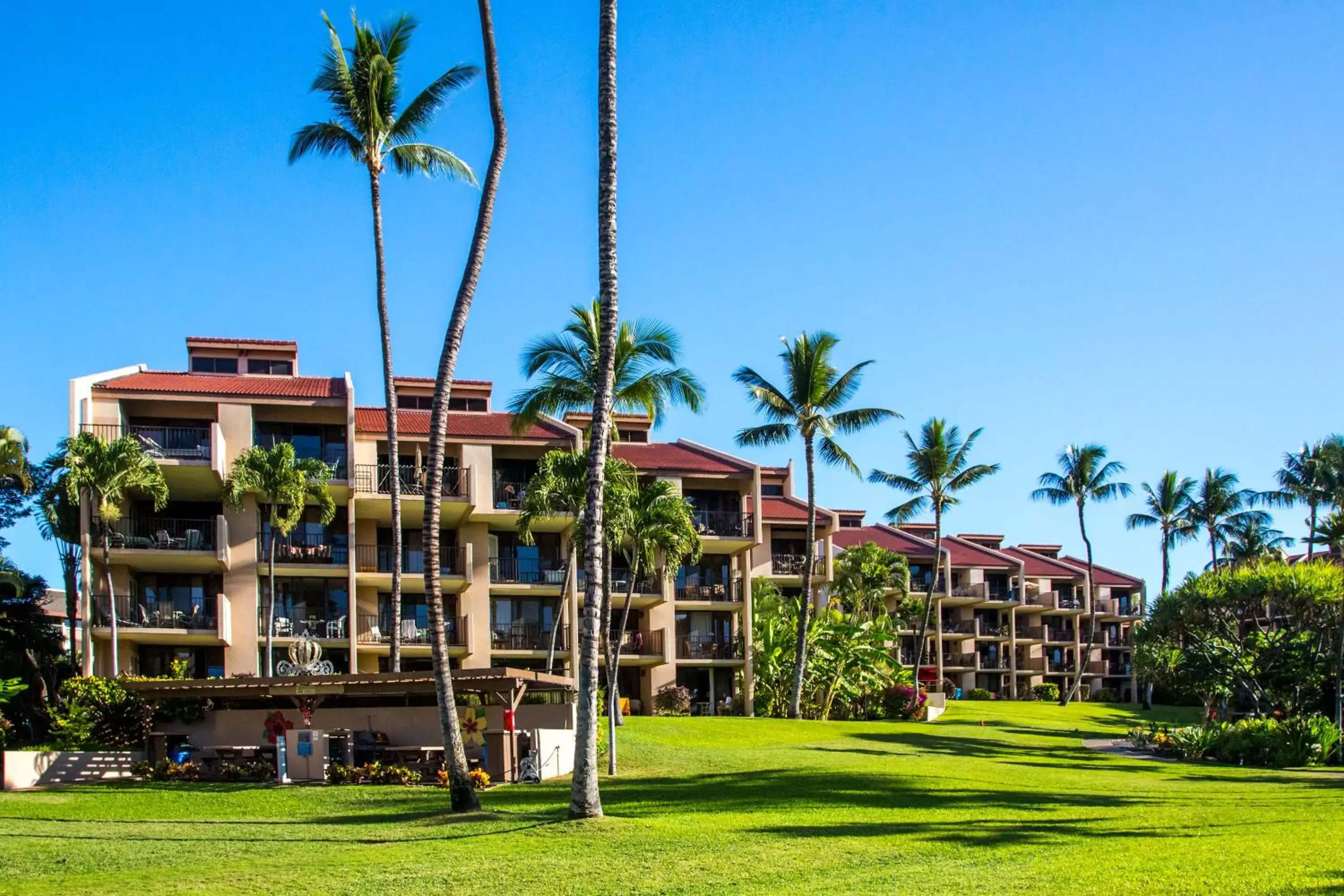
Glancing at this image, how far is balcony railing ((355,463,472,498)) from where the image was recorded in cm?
4653

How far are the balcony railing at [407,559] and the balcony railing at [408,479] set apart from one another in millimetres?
2291

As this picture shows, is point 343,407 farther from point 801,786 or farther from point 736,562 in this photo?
point 801,786

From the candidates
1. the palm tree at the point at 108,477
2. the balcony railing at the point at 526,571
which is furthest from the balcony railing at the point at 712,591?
the palm tree at the point at 108,477

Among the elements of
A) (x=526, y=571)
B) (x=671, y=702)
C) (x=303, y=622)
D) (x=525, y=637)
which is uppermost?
(x=526, y=571)

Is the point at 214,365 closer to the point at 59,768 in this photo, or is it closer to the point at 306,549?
the point at 306,549

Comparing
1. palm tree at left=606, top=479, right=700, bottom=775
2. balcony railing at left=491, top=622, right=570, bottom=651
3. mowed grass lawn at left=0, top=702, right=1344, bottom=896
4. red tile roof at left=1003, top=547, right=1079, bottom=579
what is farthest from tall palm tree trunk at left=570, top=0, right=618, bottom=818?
red tile roof at left=1003, top=547, right=1079, bottom=579

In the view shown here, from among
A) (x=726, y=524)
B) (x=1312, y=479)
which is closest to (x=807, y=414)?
(x=726, y=524)

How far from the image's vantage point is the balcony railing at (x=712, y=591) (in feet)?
178

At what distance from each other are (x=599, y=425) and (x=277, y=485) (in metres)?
22.2

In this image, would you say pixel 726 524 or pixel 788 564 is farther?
pixel 788 564

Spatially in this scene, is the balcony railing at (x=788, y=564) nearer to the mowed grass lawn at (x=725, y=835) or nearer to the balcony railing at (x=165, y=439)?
the balcony railing at (x=165, y=439)

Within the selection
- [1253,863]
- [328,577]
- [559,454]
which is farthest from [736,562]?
[1253,863]

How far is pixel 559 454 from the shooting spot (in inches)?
1391

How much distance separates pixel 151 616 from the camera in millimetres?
43312
